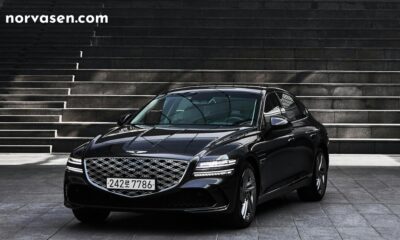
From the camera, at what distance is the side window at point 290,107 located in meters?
10.1

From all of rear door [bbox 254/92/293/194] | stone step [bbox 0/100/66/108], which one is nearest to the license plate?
rear door [bbox 254/92/293/194]

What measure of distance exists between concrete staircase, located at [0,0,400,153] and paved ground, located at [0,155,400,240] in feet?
19.1

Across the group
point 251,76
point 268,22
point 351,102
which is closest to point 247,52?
point 251,76

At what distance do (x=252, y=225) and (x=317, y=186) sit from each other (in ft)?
7.26

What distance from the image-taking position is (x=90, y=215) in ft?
28.1

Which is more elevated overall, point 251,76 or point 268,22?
point 268,22

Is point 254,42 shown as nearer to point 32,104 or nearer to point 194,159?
point 32,104

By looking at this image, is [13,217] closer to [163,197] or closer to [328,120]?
[163,197]

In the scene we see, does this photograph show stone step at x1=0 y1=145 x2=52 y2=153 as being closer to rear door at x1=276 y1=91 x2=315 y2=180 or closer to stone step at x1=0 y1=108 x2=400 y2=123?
stone step at x1=0 y1=108 x2=400 y2=123

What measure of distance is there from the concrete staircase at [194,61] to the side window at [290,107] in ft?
22.9

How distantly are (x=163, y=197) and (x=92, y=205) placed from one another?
2.48 feet

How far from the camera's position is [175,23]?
23.2 m

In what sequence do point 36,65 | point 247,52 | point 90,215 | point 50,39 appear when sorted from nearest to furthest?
point 90,215, point 36,65, point 247,52, point 50,39

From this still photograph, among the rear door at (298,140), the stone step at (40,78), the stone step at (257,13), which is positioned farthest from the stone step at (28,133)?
the rear door at (298,140)
